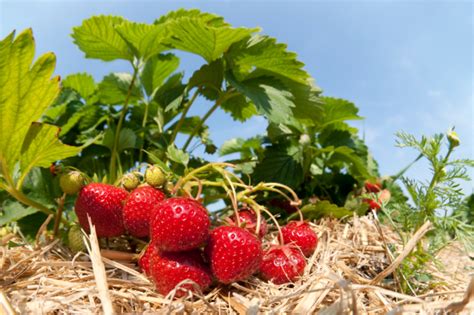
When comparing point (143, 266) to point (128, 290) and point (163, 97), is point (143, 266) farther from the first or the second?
point (163, 97)

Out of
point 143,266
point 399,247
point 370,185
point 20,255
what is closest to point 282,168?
point 370,185

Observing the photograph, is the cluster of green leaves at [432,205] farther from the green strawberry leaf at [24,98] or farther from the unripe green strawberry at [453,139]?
the green strawberry leaf at [24,98]

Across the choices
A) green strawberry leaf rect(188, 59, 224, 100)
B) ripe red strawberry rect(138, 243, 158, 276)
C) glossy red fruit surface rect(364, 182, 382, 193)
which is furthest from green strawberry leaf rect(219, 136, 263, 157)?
ripe red strawberry rect(138, 243, 158, 276)

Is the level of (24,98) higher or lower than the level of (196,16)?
lower

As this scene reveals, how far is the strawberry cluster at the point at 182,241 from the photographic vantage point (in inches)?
35.7

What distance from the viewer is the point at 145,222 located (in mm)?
1030

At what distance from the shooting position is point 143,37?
1.46m

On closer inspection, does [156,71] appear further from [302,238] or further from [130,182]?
[302,238]

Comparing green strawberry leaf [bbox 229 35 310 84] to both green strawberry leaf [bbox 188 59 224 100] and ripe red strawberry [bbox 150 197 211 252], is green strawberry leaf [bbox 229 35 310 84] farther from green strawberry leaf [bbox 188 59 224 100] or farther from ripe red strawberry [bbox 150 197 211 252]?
ripe red strawberry [bbox 150 197 211 252]

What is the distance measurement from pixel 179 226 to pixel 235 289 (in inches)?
8.8

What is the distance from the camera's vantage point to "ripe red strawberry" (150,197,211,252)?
0.89 meters

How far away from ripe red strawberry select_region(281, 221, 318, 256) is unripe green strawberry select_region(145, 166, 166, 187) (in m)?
0.35

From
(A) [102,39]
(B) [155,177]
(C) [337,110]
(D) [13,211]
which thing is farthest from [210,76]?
(D) [13,211]

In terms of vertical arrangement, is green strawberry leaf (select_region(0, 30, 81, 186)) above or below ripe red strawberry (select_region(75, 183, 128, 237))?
above
